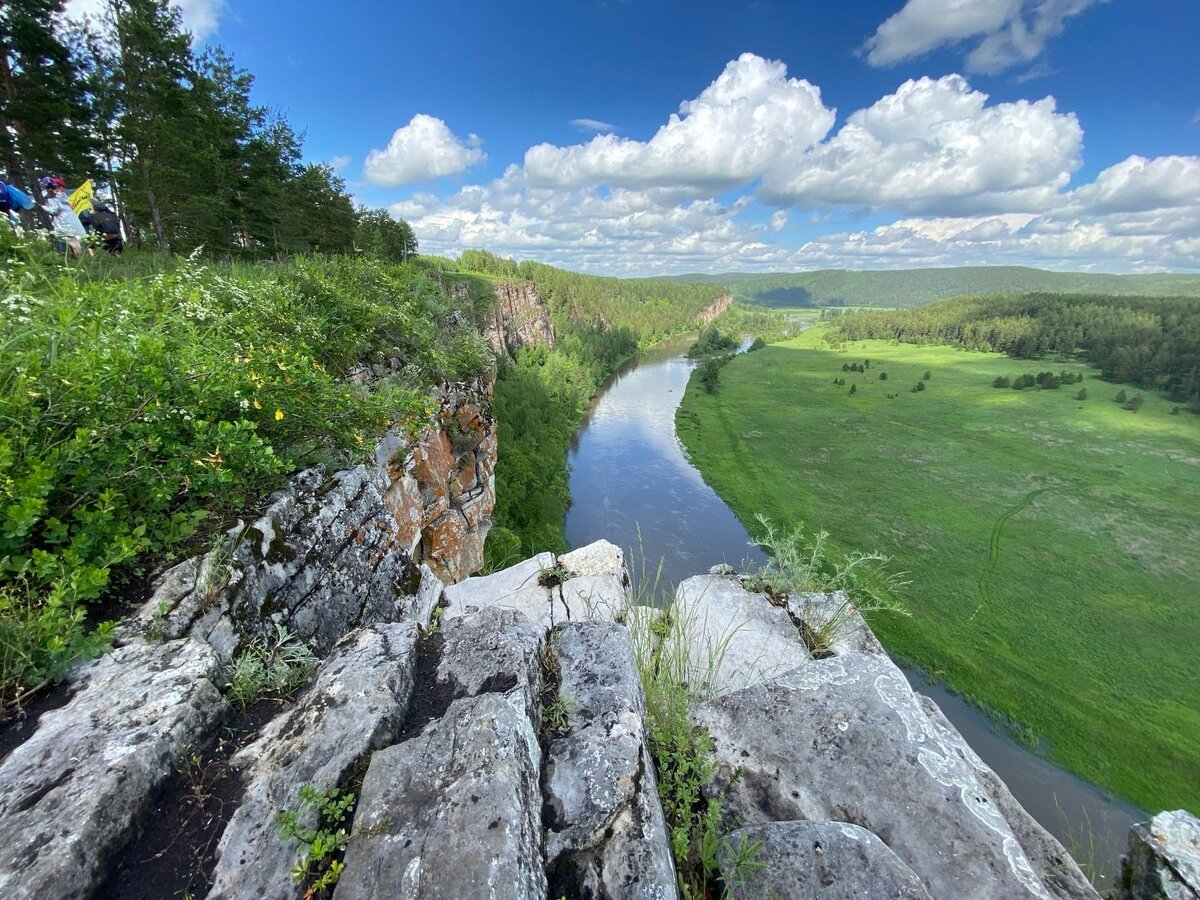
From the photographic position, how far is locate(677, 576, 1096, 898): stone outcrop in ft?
9.19

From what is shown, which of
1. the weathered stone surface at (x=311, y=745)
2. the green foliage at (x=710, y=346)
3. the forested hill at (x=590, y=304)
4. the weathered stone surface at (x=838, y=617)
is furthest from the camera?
the green foliage at (x=710, y=346)

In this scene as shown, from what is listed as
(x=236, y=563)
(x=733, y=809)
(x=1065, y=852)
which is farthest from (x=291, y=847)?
(x=1065, y=852)

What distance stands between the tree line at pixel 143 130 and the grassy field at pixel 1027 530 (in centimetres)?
3412

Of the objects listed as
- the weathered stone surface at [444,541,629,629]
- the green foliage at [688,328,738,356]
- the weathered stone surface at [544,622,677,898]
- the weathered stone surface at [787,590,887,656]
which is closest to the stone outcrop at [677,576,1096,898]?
the weathered stone surface at [544,622,677,898]

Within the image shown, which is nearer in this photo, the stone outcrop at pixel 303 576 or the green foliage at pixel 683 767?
the green foliage at pixel 683 767

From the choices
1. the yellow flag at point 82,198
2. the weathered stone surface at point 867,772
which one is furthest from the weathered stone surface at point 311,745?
the yellow flag at point 82,198

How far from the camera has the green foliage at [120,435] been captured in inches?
100.0

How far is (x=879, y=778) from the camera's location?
324 centimetres

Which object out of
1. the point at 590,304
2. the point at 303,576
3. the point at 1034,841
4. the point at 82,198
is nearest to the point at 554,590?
the point at 303,576

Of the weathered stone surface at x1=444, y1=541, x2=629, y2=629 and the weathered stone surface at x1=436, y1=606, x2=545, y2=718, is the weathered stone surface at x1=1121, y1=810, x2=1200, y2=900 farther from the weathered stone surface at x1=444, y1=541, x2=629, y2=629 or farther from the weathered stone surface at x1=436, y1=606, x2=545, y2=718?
the weathered stone surface at x1=444, y1=541, x2=629, y2=629

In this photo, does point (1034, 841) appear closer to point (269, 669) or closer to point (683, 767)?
point (683, 767)

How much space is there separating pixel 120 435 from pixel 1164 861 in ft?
23.2

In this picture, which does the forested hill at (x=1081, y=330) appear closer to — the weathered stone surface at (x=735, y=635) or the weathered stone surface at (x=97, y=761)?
the weathered stone surface at (x=735, y=635)

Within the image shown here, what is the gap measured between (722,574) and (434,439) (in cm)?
840
